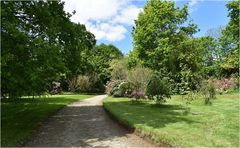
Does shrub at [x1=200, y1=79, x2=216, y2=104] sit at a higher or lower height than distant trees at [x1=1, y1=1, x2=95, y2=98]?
lower

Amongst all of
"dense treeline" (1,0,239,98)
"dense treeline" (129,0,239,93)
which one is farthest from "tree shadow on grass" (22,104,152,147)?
"dense treeline" (129,0,239,93)

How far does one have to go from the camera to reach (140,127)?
45.6 ft

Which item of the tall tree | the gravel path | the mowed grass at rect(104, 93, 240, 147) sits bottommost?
the gravel path

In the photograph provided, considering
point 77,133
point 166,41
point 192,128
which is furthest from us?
point 166,41

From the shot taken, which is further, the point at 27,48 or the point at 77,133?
the point at 77,133

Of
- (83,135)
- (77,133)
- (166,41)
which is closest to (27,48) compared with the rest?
(77,133)

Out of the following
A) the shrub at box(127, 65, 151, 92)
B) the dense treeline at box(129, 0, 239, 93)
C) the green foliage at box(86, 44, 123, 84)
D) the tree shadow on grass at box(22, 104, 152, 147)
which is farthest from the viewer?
the green foliage at box(86, 44, 123, 84)

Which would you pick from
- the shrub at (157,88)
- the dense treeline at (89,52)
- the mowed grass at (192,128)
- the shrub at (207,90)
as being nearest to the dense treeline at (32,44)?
the dense treeline at (89,52)

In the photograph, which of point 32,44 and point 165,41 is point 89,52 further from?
point 165,41

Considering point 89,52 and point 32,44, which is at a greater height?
point 89,52

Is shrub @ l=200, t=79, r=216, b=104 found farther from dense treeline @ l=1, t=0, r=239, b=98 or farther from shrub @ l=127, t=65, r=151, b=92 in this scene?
shrub @ l=127, t=65, r=151, b=92

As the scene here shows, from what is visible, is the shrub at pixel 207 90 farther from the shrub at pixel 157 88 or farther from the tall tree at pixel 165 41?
the tall tree at pixel 165 41

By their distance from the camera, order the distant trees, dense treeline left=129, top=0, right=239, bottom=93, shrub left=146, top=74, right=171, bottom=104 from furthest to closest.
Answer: dense treeline left=129, top=0, right=239, bottom=93 → shrub left=146, top=74, right=171, bottom=104 → the distant trees

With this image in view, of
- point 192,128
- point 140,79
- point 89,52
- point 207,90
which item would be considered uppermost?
point 89,52
